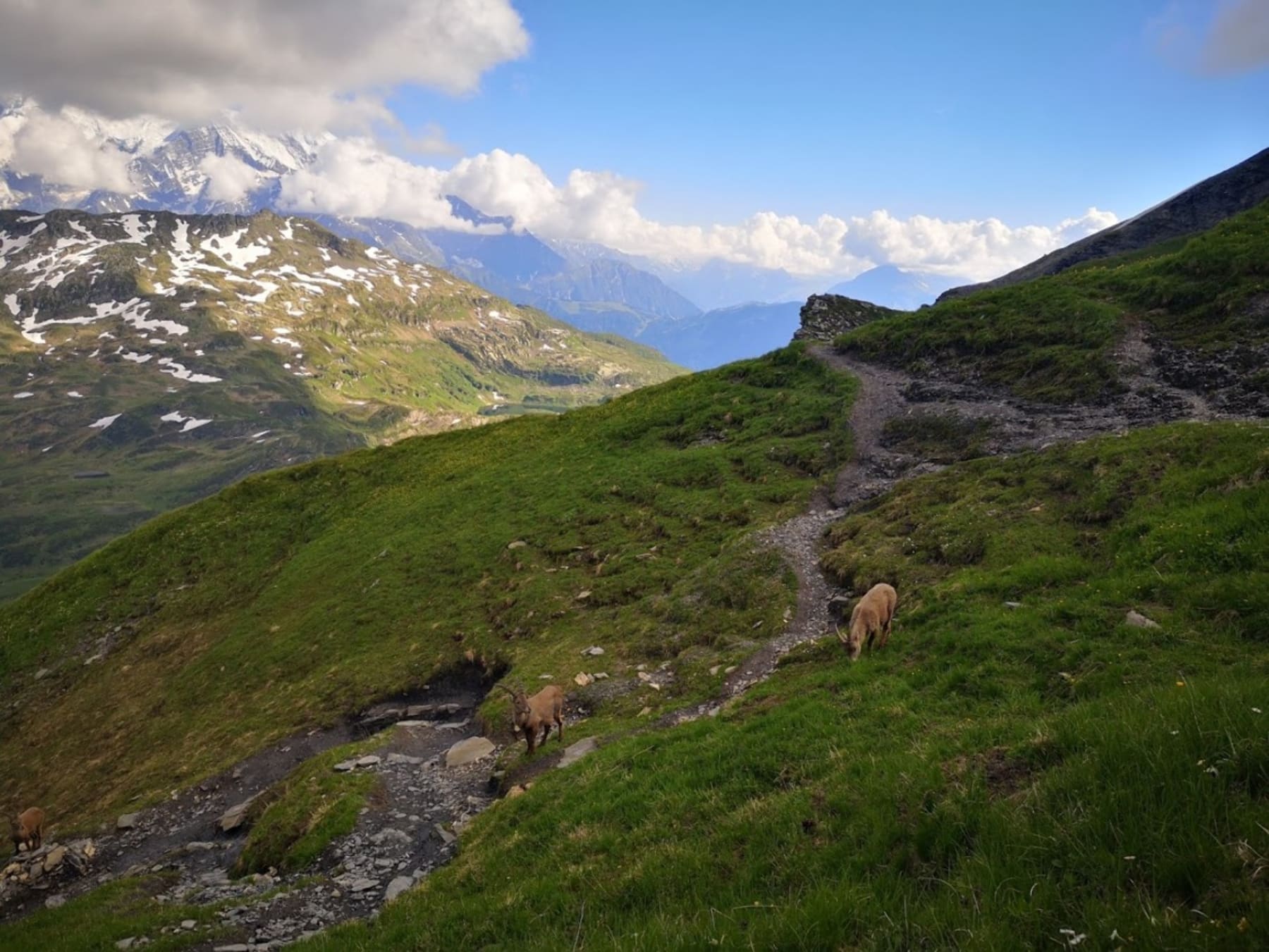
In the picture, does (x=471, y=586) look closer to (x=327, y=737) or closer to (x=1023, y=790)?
(x=327, y=737)

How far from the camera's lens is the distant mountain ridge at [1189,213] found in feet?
266

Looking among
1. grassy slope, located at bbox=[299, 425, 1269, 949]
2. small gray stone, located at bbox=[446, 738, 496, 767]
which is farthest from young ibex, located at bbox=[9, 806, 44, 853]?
grassy slope, located at bbox=[299, 425, 1269, 949]

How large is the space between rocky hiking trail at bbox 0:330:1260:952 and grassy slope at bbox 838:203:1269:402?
1778mm

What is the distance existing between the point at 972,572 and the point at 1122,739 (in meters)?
13.1

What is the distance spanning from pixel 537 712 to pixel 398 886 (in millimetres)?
6090

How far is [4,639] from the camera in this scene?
4562 centimetres

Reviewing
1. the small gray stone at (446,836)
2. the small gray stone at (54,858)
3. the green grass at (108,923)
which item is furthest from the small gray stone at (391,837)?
the small gray stone at (54,858)

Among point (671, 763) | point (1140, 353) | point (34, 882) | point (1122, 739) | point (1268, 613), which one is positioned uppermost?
point (1140, 353)

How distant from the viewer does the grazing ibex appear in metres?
17.0

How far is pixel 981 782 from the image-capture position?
8133 mm

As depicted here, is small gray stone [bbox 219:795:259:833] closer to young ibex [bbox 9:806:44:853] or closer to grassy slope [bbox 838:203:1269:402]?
young ibex [bbox 9:806:44:853]

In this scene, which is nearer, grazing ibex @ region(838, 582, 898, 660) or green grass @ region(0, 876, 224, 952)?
green grass @ region(0, 876, 224, 952)

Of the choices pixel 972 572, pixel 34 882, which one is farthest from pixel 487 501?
pixel 972 572

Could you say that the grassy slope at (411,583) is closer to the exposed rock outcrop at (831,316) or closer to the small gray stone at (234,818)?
the small gray stone at (234,818)
